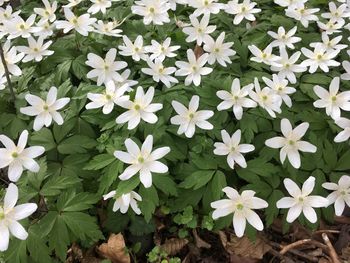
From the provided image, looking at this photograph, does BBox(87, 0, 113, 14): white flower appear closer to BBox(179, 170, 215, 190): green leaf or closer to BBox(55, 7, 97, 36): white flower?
BBox(55, 7, 97, 36): white flower

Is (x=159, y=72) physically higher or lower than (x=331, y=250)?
higher

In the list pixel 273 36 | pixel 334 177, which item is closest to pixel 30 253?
pixel 334 177

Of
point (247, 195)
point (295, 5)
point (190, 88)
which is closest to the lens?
point (247, 195)

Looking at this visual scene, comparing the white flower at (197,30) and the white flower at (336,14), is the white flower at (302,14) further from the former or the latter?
the white flower at (197,30)

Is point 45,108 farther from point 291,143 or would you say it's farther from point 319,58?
point 319,58

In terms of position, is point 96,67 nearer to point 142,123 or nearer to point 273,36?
point 142,123

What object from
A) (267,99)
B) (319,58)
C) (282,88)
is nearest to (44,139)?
(267,99)
